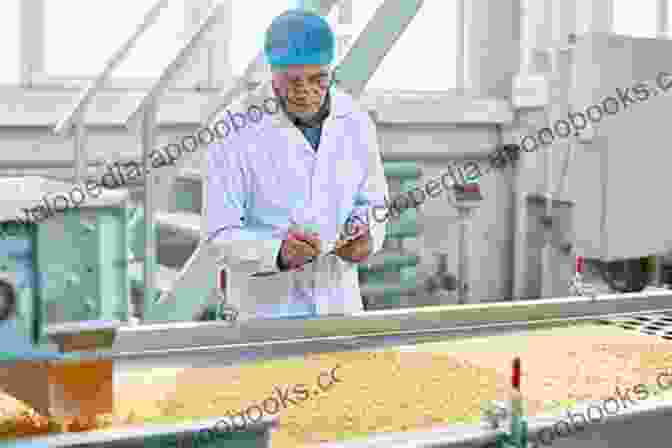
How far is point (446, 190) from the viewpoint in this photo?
15.9ft

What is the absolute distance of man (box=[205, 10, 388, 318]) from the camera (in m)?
1.88

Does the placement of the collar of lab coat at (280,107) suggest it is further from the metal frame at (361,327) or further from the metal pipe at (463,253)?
the metal pipe at (463,253)

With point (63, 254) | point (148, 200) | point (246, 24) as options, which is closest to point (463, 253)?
point (246, 24)

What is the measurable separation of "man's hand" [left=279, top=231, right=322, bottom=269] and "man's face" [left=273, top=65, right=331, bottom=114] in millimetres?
326

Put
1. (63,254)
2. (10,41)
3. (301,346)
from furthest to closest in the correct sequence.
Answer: (10,41) → (301,346) → (63,254)

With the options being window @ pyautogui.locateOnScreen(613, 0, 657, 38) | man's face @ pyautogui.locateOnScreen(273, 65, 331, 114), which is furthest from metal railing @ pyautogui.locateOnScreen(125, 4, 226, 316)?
window @ pyautogui.locateOnScreen(613, 0, 657, 38)

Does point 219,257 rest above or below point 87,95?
below

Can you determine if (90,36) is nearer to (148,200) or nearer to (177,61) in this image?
(177,61)

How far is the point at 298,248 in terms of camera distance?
A: 5.93 feet

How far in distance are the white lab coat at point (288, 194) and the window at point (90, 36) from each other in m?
2.29

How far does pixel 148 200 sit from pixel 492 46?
3.04 m

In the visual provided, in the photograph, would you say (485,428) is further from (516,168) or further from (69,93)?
(516,168)

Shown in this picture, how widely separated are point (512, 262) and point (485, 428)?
13.7 feet

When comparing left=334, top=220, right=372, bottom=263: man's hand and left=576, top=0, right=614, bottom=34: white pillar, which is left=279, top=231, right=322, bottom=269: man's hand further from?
left=576, top=0, right=614, bottom=34: white pillar
